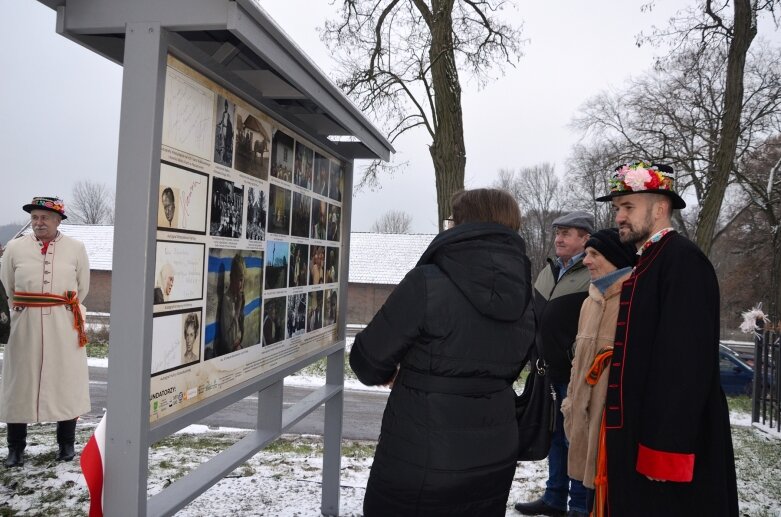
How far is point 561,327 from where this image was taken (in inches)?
145

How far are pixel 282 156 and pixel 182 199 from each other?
0.90m

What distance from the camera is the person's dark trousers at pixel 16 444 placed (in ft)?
14.4

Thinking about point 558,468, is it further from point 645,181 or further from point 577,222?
point 645,181

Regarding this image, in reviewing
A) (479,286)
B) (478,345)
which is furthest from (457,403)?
(479,286)

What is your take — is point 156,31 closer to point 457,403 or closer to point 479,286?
point 479,286

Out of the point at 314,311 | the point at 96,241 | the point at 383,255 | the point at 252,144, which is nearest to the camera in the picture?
the point at 252,144

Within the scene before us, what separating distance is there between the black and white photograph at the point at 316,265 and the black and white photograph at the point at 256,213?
71 centimetres

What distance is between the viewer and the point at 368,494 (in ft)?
7.35

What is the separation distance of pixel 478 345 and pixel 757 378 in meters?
7.28

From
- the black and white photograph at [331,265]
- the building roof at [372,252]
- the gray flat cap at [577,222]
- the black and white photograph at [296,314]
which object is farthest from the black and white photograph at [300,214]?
the building roof at [372,252]

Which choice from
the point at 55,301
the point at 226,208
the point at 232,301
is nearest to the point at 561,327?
the point at 232,301

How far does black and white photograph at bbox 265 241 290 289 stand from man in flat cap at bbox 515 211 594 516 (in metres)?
1.74

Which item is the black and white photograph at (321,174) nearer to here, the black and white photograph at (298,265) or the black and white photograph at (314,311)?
the black and white photograph at (298,265)

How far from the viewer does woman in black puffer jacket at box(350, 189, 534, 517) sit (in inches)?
82.1
